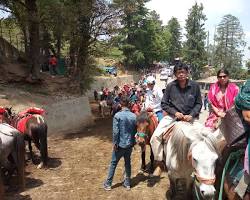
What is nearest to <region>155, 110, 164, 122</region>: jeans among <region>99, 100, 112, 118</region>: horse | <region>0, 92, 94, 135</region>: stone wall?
<region>0, 92, 94, 135</region>: stone wall

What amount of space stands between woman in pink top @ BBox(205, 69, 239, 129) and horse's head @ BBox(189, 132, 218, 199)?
69.3 inches

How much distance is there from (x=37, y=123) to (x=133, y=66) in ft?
170

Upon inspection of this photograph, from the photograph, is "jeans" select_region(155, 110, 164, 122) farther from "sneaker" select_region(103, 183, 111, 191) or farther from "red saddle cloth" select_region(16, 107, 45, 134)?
"red saddle cloth" select_region(16, 107, 45, 134)

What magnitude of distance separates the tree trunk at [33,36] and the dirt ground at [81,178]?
A: 6705mm

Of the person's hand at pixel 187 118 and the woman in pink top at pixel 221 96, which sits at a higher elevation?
the woman in pink top at pixel 221 96

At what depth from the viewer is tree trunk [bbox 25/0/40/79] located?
17750 millimetres

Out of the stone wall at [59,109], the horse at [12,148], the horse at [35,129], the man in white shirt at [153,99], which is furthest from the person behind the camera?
the stone wall at [59,109]

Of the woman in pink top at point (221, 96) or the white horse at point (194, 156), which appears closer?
the white horse at point (194, 156)

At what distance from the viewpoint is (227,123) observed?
523cm

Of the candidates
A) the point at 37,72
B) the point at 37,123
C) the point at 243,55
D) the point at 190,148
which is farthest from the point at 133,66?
the point at 190,148

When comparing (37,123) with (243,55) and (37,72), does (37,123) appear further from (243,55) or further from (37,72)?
(243,55)

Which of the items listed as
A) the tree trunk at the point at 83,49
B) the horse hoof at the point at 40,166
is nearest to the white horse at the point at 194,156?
the horse hoof at the point at 40,166

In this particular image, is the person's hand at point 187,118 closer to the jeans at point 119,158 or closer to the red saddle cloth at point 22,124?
the jeans at point 119,158

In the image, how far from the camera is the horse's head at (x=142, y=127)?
8.09 meters
